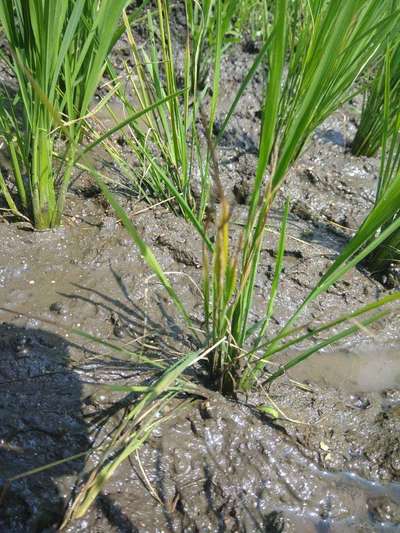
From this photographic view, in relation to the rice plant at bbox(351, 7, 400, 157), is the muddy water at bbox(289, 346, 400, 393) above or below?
below

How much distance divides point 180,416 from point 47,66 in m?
1.01

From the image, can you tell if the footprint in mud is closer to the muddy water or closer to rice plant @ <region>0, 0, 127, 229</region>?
rice plant @ <region>0, 0, 127, 229</region>

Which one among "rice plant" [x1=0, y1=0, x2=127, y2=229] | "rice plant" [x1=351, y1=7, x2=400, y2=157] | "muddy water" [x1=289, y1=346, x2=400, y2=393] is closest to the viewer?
"rice plant" [x1=0, y1=0, x2=127, y2=229]

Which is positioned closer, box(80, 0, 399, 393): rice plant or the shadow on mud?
box(80, 0, 399, 393): rice plant

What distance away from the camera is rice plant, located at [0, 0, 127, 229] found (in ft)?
4.66

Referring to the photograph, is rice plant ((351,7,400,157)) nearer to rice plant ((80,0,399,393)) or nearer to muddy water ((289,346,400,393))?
rice plant ((80,0,399,393))

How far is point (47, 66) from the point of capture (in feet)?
4.83

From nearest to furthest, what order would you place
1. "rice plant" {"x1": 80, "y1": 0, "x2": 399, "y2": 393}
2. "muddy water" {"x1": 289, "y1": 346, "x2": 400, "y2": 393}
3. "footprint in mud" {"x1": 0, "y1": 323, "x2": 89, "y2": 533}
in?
"rice plant" {"x1": 80, "y1": 0, "x2": 399, "y2": 393} < "footprint in mud" {"x1": 0, "y1": 323, "x2": 89, "y2": 533} < "muddy water" {"x1": 289, "y1": 346, "x2": 400, "y2": 393}

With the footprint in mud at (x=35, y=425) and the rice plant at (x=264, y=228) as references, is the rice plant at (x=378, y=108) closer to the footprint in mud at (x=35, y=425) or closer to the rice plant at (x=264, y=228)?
the rice plant at (x=264, y=228)

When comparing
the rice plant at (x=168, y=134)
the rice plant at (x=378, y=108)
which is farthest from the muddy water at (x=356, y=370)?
the rice plant at (x=378, y=108)

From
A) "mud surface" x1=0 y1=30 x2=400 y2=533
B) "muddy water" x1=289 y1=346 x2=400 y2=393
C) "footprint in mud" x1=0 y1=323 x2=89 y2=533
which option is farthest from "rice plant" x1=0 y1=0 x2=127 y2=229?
"muddy water" x1=289 y1=346 x2=400 y2=393

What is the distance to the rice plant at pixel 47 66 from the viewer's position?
4.66 feet

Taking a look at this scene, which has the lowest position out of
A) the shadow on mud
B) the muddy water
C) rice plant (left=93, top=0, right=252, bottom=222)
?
the shadow on mud

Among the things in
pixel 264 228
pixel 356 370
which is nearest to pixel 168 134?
pixel 264 228
